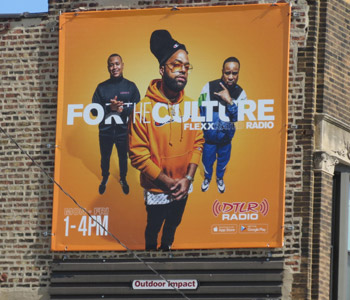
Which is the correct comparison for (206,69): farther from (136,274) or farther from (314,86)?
(136,274)

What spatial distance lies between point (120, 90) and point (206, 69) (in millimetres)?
1726

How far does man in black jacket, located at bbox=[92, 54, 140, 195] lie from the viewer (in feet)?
85.2

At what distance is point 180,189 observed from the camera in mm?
25453

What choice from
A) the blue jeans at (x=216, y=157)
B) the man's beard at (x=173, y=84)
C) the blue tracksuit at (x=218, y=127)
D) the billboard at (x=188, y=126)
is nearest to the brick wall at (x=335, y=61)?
the billboard at (x=188, y=126)

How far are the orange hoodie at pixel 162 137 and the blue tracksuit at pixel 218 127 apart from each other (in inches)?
6.1

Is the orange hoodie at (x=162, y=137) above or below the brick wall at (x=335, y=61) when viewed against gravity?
below

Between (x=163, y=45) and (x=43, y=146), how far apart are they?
3.06 metres

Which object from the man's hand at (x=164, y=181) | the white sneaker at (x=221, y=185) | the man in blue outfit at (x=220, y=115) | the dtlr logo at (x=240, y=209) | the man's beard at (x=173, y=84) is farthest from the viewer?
the man's beard at (x=173, y=84)

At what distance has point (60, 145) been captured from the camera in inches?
1031

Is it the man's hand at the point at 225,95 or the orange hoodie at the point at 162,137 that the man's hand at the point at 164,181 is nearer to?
the orange hoodie at the point at 162,137

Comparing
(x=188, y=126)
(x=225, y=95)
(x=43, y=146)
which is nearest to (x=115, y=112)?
(x=188, y=126)

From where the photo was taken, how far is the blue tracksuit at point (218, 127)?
25391mm

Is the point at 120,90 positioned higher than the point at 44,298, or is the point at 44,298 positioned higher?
the point at 120,90

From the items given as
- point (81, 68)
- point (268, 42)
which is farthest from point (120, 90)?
point (268, 42)
